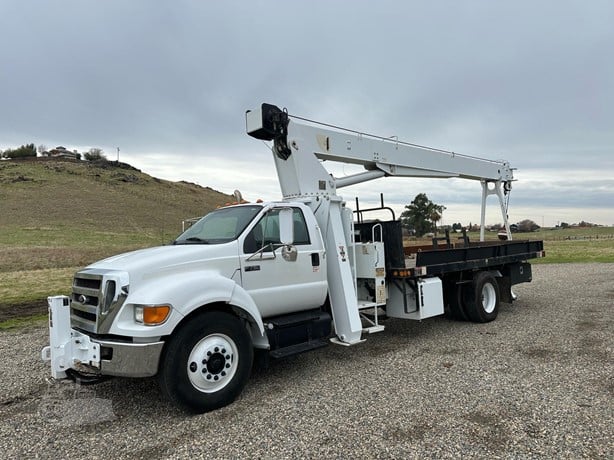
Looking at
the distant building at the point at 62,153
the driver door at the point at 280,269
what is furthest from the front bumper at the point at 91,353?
the distant building at the point at 62,153

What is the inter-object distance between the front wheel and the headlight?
0.27 metres

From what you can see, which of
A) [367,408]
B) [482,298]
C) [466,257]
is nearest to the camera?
[367,408]

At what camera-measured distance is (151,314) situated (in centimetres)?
452

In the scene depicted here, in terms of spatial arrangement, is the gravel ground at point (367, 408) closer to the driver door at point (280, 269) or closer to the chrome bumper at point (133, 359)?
the chrome bumper at point (133, 359)

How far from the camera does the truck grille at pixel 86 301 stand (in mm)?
4816

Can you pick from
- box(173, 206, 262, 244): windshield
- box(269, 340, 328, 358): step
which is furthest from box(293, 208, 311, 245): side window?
box(269, 340, 328, 358): step

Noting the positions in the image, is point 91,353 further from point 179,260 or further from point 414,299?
point 414,299

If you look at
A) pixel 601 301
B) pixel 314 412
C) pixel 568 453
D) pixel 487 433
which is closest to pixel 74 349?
pixel 314 412

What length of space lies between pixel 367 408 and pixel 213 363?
167cm

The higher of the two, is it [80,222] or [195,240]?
[80,222]

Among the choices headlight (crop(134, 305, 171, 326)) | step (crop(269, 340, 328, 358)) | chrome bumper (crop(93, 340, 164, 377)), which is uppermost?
headlight (crop(134, 305, 171, 326))

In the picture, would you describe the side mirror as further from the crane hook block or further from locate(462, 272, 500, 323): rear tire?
locate(462, 272, 500, 323): rear tire

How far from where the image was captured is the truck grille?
4816 mm

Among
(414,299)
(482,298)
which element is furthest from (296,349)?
(482,298)
